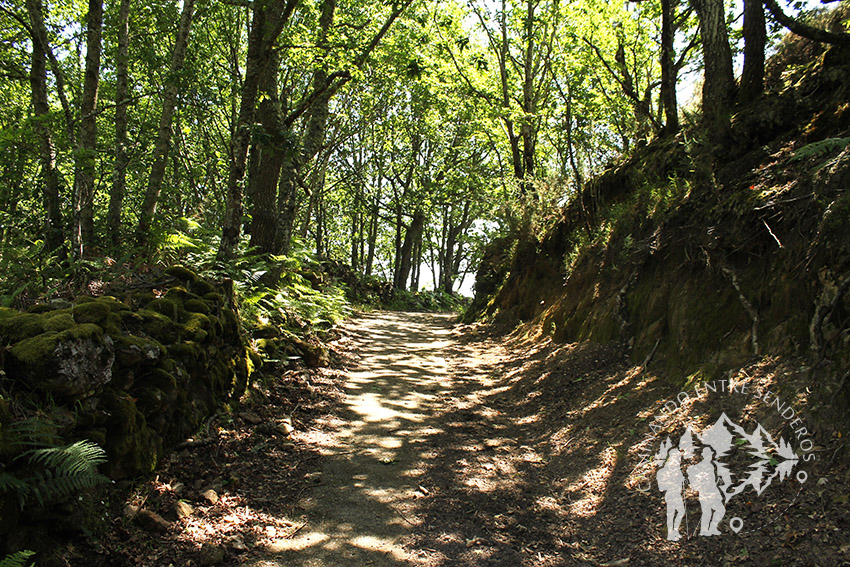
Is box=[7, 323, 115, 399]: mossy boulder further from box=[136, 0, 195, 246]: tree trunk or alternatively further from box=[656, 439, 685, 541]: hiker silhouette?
box=[136, 0, 195, 246]: tree trunk

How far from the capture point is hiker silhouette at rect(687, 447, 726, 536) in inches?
122

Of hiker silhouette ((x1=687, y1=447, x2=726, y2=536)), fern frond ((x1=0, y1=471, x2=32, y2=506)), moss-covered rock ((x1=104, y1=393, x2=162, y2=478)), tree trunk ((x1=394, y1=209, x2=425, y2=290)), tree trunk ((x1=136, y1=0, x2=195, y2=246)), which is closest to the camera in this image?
fern frond ((x1=0, y1=471, x2=32, y2=506))

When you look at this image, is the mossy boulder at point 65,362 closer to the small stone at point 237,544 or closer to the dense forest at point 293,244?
the dense forest at point 293,244

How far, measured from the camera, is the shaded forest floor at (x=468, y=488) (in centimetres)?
297

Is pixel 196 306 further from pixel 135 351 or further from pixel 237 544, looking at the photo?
pixel 237 544

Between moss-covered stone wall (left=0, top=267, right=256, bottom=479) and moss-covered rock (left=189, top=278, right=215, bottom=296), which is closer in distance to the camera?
moss-covered stone wall (left=0, top=267, right=256, bottom=479)

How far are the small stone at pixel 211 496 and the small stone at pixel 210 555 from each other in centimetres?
60

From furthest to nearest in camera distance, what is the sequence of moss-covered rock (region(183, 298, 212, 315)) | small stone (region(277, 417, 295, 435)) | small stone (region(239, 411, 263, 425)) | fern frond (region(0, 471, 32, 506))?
1. moss-covered rock (region(183, 298, 212, 315))
2. small stone (region(277, 417, 295, 435))
3. small stone (region(239, 411, 263, 425))
4. fern frond (region(0, 471, 32, 506))

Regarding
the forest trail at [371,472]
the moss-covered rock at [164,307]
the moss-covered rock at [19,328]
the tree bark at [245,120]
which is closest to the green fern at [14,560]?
the forest trail at [371,472]

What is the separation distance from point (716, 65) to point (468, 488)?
21.5 feet

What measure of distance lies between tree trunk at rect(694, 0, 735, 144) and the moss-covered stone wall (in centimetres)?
694

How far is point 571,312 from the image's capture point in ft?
27.8

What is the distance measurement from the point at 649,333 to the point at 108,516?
18.7 ft

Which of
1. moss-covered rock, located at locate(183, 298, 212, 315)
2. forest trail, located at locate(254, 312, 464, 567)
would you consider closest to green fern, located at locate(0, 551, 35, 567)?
forest trail, located at locate(254, 312, 464, 567)
